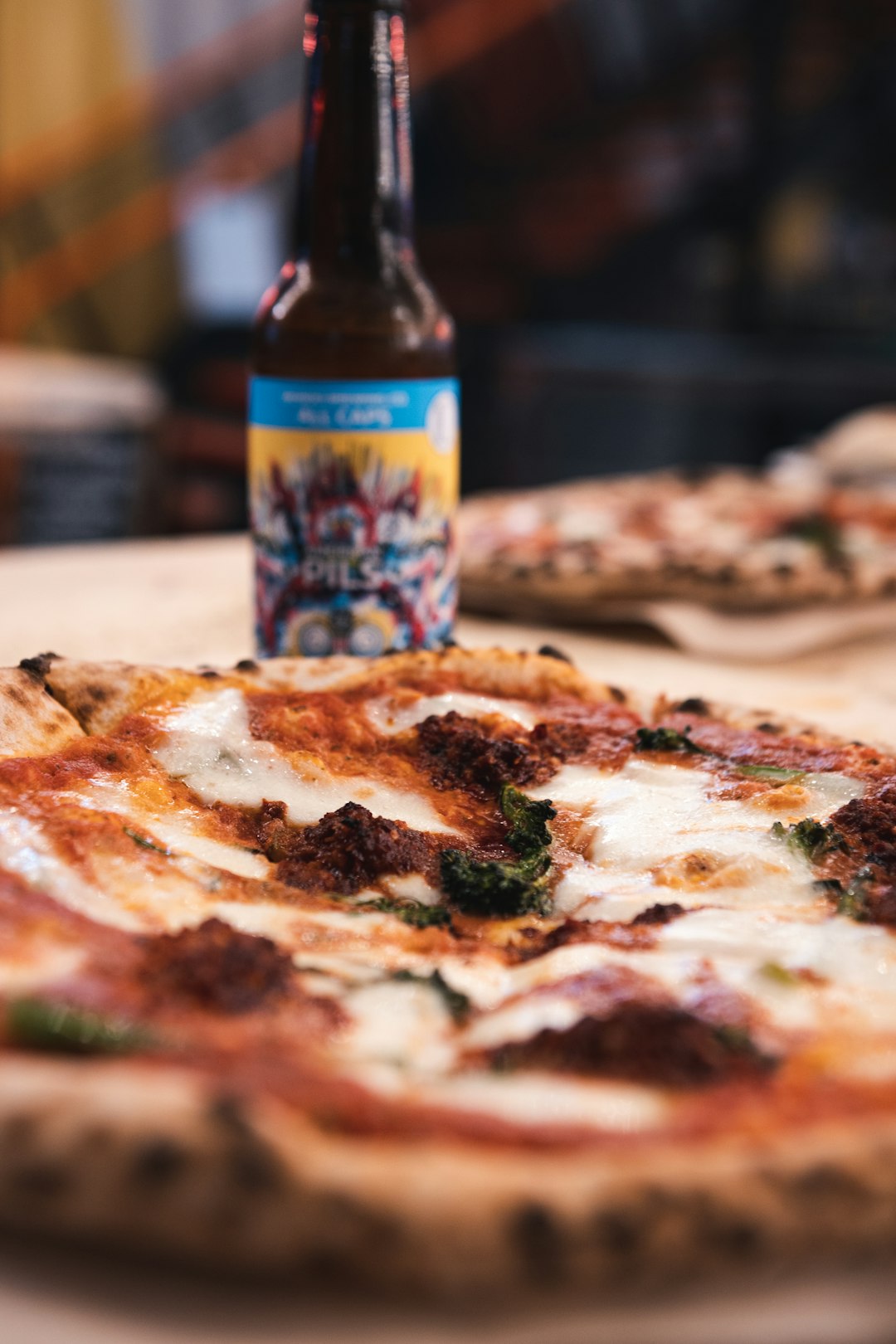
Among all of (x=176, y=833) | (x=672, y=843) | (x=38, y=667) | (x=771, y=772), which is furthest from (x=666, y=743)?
(x=38, y=667)

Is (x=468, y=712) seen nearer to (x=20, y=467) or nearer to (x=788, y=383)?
(x=20, y=467)

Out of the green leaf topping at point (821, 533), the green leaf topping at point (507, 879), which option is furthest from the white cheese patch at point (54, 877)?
the green leaf topping at point (821, 533)

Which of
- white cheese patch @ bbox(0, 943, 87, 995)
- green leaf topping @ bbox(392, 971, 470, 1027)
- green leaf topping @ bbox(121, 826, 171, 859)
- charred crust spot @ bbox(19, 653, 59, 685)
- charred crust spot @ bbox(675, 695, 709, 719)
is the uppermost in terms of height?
charred crust spot @ bbox(19, 653, 59, 685)

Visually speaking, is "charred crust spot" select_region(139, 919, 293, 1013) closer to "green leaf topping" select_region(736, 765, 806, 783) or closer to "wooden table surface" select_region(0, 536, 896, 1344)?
"wooden table surface" select_region(0, 536, 896, 1344)

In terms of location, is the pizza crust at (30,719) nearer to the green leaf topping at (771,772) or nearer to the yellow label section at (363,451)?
the yellow label section at (363,451)

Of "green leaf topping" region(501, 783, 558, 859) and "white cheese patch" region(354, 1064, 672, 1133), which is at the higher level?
"white cheese patch" region(354, 1064, 672, 1133)

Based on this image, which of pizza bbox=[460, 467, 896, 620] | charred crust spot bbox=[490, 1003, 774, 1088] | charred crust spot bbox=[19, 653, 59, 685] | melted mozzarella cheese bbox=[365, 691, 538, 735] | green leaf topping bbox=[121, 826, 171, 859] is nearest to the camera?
charred crust spot bbox=[490, 1003, 774, 1088]

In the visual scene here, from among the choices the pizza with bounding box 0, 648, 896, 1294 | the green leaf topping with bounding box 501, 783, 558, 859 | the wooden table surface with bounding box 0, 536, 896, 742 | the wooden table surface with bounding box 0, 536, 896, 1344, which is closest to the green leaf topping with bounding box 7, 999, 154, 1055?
the pizza with bounding box 0, 648, 896, 1294

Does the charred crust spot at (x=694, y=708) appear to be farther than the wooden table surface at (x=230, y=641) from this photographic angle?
No
